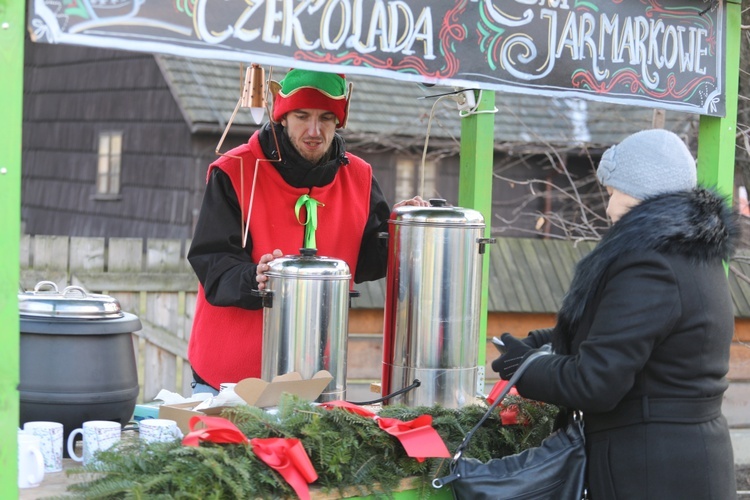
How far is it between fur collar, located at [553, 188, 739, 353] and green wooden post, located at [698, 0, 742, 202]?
923 millimetres

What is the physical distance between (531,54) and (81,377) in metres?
1.52

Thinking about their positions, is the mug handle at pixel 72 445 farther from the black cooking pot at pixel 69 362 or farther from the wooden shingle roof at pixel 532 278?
the wooden shingle roof at pixel 532 278

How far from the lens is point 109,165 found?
14.1m

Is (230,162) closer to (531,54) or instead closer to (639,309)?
(531,54)

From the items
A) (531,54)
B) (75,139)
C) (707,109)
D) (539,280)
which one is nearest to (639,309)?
(531,54)

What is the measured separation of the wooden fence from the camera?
232 inches

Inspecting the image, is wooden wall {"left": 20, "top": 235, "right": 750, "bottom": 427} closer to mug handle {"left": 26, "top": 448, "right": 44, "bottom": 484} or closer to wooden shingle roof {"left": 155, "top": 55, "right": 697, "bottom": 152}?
mug handle {"left": 26, "top": 448, "right": 44, "bottom": 484}

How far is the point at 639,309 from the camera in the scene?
223 centimetres

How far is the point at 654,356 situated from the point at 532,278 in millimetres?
4396

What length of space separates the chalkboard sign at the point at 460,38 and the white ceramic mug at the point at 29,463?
903 millimetres

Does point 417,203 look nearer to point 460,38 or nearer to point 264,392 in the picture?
point 460,38

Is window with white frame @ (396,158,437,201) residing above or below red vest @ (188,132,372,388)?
above

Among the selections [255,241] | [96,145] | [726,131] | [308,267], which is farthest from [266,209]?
[96,145]

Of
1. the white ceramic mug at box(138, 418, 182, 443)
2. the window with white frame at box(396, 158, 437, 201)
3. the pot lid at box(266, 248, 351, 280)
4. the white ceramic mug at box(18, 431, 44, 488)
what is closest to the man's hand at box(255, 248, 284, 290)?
the pot lid at box(266, 248, 351, 280)
